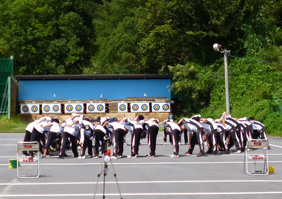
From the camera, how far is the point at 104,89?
5372 centimetres

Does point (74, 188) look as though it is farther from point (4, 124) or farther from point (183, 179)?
point (4, 124)

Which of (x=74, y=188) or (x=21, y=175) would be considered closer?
(x=74, y=188)

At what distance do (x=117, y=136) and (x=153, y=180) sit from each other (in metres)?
6.75

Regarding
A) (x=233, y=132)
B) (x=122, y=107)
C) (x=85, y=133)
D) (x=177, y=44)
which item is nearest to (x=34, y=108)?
(x=122, y=107)

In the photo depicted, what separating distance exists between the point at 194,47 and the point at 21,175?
130 feet

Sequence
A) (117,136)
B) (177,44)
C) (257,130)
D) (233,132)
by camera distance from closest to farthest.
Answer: (117,136), (233,132), (257,130), (177,44)

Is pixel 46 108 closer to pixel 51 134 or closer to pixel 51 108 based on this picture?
pixel 51 108

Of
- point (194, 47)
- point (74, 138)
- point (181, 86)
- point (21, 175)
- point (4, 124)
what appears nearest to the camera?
point (21, 175)

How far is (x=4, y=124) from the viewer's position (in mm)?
44688

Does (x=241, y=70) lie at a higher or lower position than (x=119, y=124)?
higher

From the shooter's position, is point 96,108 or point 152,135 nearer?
point 152,135

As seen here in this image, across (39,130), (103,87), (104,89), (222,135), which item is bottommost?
(222,135)

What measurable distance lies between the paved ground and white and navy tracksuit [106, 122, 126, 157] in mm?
Result: 519

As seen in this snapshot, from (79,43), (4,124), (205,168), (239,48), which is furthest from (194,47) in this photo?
(205,168)
